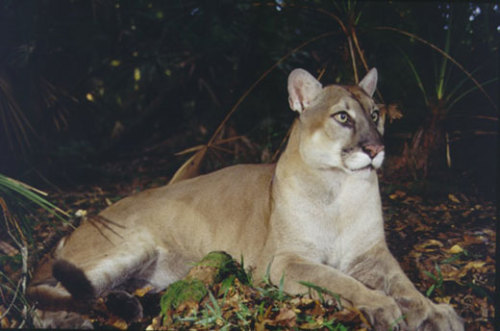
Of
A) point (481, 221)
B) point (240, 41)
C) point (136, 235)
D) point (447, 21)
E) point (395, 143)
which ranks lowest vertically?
point (136, 235)

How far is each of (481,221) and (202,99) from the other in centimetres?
230

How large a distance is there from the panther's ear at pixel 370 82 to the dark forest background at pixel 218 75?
0.30 m

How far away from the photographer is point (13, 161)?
122 inches

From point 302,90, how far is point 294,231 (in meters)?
0.90

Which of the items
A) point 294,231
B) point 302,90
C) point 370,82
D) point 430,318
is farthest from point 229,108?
point 430,318

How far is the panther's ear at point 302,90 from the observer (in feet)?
9.93

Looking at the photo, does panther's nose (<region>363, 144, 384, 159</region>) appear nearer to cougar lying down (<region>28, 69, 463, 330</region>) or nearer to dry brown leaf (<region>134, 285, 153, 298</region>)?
cougar lying down (<region>28, 69, 463, 330</region>)

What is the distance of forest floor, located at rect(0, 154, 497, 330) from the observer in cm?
257

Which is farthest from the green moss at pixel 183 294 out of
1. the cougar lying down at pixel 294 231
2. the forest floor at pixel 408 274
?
the cougar lying down at pixel 294 231

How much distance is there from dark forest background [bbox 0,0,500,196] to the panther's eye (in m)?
0.64

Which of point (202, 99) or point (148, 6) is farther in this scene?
point (202, 99)

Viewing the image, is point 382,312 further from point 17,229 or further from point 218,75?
point 218,75

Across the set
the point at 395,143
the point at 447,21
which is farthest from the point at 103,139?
the point at 447,21

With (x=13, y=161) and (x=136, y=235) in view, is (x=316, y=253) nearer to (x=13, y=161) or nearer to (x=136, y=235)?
(x=136, y=235)
